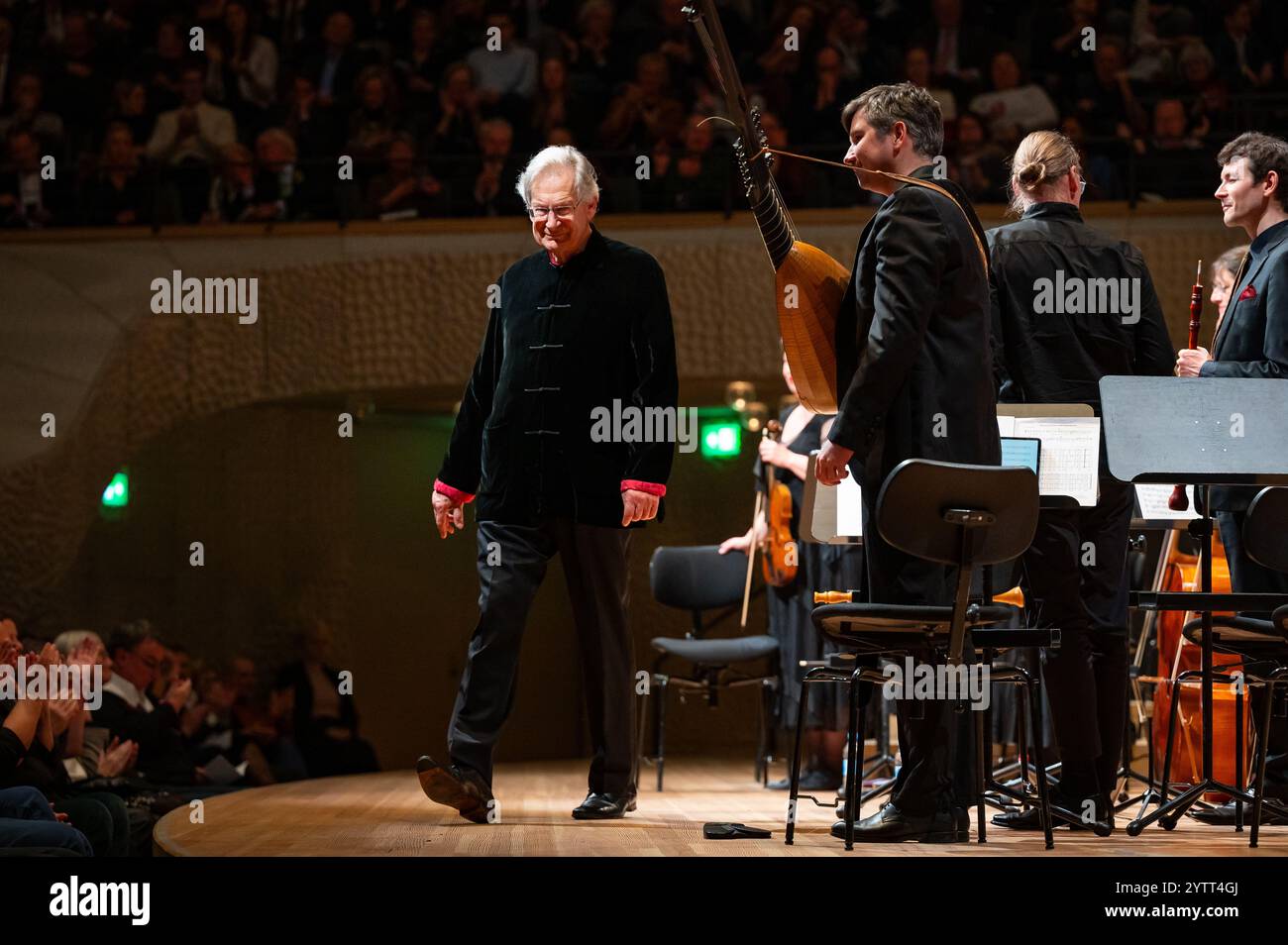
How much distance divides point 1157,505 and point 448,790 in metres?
2.00

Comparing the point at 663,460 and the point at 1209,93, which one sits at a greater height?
the point at 1209,93

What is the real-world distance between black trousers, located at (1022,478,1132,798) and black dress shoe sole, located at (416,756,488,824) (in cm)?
138

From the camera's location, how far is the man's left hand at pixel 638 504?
386 cm

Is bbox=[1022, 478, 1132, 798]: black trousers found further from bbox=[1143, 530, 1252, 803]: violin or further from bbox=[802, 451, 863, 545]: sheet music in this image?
bbox=[1143, 530, 1252, 803]: violin

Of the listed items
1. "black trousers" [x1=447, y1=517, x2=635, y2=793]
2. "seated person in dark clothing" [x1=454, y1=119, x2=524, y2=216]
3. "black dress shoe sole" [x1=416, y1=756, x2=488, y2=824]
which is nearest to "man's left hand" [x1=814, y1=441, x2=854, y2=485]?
"black trousers" [x1=447, y1=517, x2=635, y2=793]

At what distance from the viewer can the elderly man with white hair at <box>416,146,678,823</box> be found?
3.85 metres

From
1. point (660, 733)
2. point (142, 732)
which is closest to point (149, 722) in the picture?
point (142, 732)

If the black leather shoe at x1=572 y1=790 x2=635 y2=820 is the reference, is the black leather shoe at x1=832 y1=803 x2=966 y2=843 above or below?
above

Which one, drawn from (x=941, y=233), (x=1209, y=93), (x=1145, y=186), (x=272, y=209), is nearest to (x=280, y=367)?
(x=272, y=209)

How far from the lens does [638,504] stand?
3.86 metres
